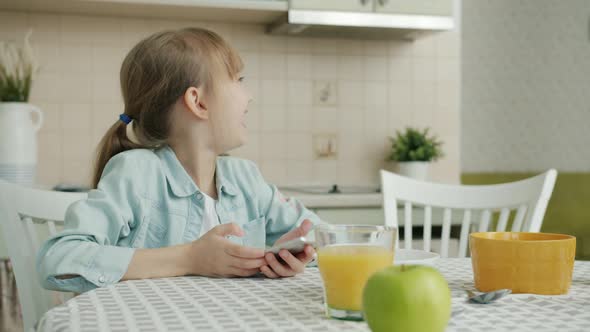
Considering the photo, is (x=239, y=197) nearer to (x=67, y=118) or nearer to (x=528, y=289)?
(x=528, y=289)

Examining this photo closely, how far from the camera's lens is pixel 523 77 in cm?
376

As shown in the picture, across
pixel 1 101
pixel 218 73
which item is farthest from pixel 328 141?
pixel 218 73

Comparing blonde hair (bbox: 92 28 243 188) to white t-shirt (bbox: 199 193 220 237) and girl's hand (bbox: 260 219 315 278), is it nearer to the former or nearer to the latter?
white t-shirt (bbox: 199 193 220 237)

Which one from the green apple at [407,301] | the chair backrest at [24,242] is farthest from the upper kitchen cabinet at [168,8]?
the green apple at [407,301]

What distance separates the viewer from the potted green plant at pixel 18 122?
228cm

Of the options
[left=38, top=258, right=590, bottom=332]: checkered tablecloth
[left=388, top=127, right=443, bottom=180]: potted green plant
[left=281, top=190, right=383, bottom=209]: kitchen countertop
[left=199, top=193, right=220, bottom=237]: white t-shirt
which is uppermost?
[left=388, top=127, right=443, bottom=180]: potted green plant

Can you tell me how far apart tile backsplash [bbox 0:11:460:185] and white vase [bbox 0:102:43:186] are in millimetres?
226

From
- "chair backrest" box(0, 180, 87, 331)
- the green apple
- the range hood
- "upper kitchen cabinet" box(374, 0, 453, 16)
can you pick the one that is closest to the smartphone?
the green apple

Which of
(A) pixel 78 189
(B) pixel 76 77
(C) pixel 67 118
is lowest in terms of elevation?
(A) pixel 78 189

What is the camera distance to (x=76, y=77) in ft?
8.45

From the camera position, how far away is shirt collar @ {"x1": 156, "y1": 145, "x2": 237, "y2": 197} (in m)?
1.27

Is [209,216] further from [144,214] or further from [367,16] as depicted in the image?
[367,16]

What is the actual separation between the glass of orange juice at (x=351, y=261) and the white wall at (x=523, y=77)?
3161 millimetres

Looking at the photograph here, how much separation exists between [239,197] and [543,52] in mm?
2894
